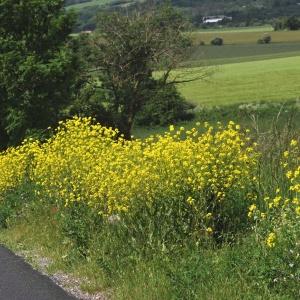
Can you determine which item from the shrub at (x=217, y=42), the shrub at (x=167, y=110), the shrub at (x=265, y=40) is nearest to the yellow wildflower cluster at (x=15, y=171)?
the shrub at (x=167, y=110)

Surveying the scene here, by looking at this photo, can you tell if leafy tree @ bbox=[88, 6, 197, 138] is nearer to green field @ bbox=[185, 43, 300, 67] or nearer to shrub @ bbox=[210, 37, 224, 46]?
green field @ bbox=[185, 43, 300, 67]

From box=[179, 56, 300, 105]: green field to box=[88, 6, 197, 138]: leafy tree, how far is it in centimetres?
668

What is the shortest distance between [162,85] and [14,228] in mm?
46228

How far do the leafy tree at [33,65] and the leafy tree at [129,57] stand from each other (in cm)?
2834

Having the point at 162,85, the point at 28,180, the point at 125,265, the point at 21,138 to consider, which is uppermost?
the point at 125,265

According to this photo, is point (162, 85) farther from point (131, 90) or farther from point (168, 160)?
point (168, 160)

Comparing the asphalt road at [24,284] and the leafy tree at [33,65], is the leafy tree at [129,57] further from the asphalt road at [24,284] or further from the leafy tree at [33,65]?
the asphalt road at [24,284]

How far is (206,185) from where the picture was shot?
698 centimetres

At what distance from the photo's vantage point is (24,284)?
769 cm

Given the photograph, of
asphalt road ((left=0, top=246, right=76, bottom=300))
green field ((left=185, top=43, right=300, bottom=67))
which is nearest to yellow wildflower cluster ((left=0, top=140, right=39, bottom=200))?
asphalt road ((left=0, top=246, right=76, bottom=300))

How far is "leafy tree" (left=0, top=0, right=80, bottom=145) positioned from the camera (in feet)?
69.8

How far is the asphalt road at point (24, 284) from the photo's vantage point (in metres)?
7.11

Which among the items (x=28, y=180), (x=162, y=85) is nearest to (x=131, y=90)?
(x=162, y=85)

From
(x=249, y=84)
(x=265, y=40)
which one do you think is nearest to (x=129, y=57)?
(x=249, y=84)
